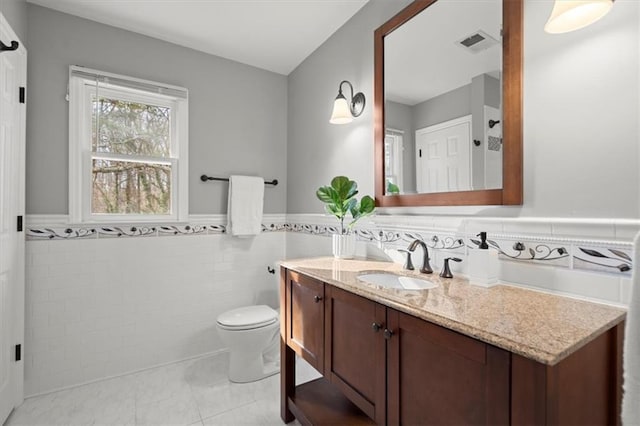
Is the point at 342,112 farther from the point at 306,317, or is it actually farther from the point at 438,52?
the point at 306,317

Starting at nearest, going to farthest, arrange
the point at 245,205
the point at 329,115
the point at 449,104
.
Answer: the point at 449,104, the point at 329,115, the point at 245,205

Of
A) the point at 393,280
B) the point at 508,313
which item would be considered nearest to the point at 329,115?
the point at 393,280

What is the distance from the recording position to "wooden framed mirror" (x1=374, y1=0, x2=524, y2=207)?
4.14ft

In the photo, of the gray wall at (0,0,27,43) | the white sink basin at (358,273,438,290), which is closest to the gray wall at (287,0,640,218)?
the white sink basin at (358,273,438,290)

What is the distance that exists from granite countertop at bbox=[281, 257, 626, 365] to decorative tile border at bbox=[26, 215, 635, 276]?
137mm

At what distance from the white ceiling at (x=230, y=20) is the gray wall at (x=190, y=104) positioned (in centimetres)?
10

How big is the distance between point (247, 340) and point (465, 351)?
161 centimetres

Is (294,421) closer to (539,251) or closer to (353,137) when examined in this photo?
(539,251)

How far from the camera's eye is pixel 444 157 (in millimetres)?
1533

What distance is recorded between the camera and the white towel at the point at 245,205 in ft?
8.53

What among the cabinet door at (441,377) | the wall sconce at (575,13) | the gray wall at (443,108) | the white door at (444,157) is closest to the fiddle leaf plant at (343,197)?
the white door at (444,157)

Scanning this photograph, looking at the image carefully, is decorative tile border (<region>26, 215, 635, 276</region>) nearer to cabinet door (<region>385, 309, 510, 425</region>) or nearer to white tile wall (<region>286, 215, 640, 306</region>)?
white tile wall (<region>286, 215, 640, 306</region>)

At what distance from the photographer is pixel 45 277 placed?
2014 mm

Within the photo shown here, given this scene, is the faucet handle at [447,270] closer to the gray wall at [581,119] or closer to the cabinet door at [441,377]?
the gray wall at [581,119]
